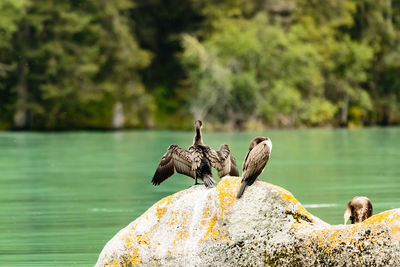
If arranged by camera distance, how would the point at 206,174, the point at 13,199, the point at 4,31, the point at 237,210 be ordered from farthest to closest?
the point at 4,31
the point at 13,199
the point at 206,174
the point at 237,210

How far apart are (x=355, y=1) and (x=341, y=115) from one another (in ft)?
31.2

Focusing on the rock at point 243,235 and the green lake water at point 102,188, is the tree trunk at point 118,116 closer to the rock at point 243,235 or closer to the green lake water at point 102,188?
the green lake water at point 102,188

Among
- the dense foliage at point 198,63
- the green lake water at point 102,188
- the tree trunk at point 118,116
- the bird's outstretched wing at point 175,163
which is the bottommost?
the green lake water at point 102,188

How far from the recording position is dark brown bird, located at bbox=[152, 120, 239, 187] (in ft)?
29.3

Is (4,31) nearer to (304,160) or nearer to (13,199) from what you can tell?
(304,160)

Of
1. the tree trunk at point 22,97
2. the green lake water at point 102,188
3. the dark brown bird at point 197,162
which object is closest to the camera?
the dark brown bird at point 197,162

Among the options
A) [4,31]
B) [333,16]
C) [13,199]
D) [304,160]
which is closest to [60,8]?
[4,31]

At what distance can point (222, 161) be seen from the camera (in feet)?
29.9

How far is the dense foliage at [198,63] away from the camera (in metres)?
59.3

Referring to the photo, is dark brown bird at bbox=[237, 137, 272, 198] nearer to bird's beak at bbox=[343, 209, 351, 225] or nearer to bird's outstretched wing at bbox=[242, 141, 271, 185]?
bird's outstretched wing at bbox=[242, 141, 271, 185]

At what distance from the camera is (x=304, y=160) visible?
2848cm

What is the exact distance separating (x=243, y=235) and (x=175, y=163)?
6.18 feet

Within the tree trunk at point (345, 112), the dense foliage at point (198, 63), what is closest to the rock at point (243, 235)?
the dense foliage at point (198, 63)

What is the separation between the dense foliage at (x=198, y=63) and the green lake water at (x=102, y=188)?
23.9 m
